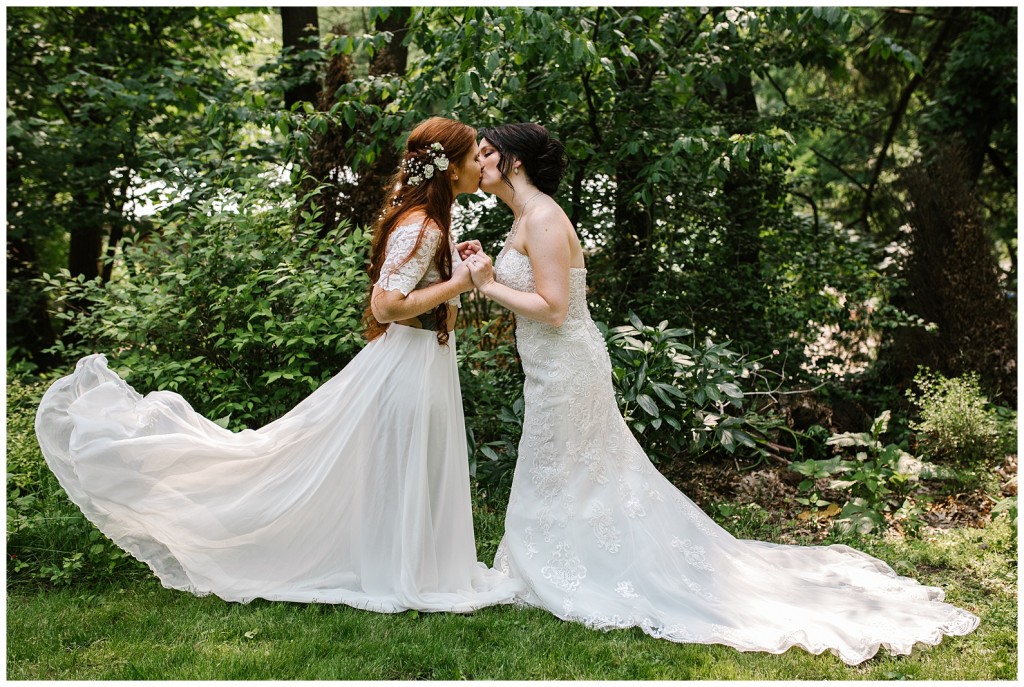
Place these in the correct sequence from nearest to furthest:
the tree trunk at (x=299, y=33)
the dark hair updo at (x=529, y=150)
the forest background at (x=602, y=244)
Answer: the dark hair updo at (x=529, y=150) < the forest background at (x=602, y=244) < the tree trunk at (x=299, y=33)

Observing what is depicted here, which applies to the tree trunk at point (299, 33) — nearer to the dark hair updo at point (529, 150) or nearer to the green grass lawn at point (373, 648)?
the dark hair updo at point (529, 150)

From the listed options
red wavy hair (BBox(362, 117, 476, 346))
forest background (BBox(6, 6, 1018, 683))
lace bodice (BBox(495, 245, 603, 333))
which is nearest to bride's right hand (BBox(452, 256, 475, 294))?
red wavy hair (BBox(362, 117, 476, 346))

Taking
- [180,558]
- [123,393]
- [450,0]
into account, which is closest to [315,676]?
[180,558]

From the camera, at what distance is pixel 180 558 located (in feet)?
11.6

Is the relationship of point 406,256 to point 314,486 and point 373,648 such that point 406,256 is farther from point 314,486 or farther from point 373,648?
point 373,648

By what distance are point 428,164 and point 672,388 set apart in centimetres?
214

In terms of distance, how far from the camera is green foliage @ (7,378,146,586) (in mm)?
3938

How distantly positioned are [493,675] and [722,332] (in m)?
4.45

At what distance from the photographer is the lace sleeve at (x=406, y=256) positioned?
3426 mm

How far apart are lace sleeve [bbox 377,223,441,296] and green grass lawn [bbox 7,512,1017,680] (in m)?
1.39

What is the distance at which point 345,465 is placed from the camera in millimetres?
3635

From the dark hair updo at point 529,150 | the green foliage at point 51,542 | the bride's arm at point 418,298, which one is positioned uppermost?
the dark hair updo at point 529,150

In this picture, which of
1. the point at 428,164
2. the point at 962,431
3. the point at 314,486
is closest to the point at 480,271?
the point at 428,164

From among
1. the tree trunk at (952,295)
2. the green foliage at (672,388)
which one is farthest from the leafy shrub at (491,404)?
the tree trunk at (952,295)
